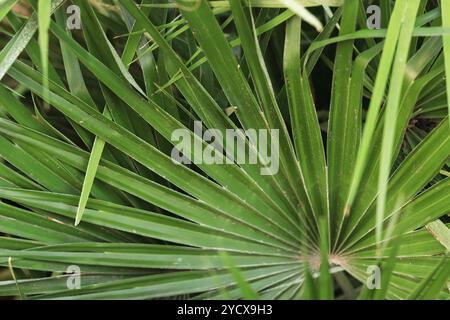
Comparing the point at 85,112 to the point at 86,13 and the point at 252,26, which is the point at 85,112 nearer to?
the point at 86,13

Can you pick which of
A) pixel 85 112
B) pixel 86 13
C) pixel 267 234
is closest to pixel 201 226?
pixel 267 234

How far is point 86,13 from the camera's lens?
2.67 ft

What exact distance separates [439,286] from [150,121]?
0.44m

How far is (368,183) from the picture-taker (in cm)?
81

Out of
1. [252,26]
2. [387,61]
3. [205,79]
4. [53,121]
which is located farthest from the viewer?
[53,121]

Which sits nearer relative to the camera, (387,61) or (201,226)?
(387,61)

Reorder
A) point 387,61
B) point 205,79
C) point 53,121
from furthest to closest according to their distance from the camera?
1. point 53,121
2. point 205,79
3. point 387,61

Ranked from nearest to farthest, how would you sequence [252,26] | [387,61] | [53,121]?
[387,61] < [252,26] < [53,121]

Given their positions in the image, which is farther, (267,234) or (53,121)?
(53,121)

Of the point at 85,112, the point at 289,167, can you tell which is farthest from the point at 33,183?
the point at 289,167
